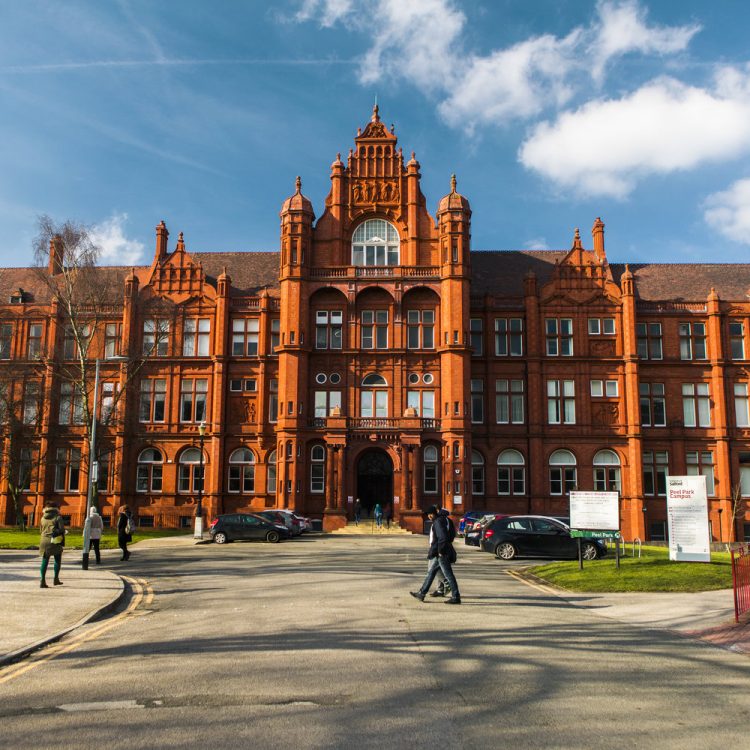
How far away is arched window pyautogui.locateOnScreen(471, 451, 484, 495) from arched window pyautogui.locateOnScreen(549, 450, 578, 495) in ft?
14.3

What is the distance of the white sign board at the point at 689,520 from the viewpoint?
19.8m

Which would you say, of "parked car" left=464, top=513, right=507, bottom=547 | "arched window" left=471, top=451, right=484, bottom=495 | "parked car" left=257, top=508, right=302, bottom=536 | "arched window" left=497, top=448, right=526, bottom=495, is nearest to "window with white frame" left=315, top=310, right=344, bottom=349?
"arched window" left=471, top=451, right=484, bottom=495

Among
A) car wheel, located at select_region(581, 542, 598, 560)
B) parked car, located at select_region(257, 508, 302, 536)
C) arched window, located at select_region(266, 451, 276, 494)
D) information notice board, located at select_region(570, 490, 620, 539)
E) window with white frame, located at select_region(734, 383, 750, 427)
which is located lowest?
car wheel, located at select_region(581, 542, 598, 560)

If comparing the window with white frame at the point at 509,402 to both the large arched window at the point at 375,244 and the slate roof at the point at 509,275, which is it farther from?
the large arched window at the point at 375,244

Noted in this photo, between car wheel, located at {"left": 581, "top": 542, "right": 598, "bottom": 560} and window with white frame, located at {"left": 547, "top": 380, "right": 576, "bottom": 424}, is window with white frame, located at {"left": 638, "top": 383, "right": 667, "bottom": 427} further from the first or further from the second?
car wheel, located at {"left": 581, "top": 542, "right": 598, "bottom": 560}

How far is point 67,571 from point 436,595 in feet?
38.1

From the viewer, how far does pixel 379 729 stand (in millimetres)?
6992

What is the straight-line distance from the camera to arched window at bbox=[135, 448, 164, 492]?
48.2 m

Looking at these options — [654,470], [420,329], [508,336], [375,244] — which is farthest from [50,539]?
[654,470]

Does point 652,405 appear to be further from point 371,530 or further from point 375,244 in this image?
point 375,244

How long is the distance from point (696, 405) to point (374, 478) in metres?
21.5

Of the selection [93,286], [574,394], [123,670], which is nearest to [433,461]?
[574,394]

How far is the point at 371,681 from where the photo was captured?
28.6 feet

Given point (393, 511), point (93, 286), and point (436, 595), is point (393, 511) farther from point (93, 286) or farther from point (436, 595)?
point (436, 595)
